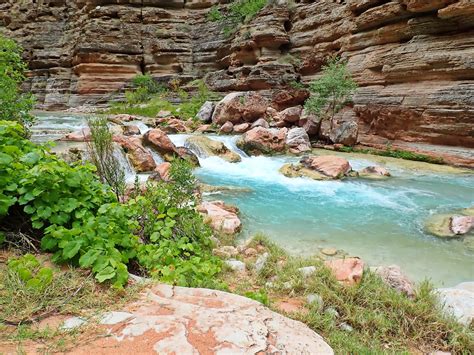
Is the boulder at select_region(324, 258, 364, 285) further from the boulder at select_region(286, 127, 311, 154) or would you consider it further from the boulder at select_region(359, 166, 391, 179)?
the boulder at select_region(286, 127, 311, 154)

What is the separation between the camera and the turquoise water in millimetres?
4867

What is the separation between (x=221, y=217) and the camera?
18.1 feet

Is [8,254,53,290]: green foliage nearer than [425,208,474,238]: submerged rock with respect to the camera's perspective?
Yes

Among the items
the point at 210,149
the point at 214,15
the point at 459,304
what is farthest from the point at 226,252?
the point at 214,15

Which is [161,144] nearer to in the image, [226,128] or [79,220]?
[226,128]

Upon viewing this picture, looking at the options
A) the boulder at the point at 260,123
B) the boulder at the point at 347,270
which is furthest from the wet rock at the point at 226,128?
the boulder at the point at 347,270

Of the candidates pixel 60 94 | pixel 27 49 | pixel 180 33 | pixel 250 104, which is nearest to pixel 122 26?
pixel 180 33

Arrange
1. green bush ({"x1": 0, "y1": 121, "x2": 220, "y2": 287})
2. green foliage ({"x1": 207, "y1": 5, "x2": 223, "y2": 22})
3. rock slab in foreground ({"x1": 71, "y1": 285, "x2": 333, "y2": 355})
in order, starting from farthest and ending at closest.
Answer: green foliage ({"x1": 207, "y1": 5, "x2": 223, "y2": 22}) → green bush ({"x1": 0, "y1": 121, "x2": 220, "y2": 287}) → rock slab in foreground ({"x1": 71, "y1": 285, "x2": 333, "y2": 355})

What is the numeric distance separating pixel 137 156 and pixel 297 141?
7.04 metres

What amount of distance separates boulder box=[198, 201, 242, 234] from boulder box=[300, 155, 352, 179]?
4.35m

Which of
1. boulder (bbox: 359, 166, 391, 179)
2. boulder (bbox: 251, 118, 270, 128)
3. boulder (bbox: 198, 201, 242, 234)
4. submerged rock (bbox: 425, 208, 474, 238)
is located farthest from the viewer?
boulder (bbox: 251, 118, 270, 128)

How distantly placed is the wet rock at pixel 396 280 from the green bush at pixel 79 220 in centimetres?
191

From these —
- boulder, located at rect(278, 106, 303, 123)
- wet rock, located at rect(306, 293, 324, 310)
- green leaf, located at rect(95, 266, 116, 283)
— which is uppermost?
boulder, located at rect(278, 106, 303, 123)

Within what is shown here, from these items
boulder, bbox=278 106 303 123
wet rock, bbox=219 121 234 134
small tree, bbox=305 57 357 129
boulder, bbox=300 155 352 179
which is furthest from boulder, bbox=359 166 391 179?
wet rock, bbox=219 121 234 134
